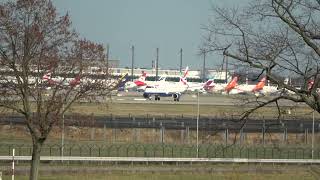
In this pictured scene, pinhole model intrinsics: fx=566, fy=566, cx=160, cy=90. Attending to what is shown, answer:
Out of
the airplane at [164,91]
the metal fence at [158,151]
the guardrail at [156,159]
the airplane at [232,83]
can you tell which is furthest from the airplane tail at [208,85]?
the guardrail at [156,159]

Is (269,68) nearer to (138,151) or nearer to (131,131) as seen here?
(138,151)

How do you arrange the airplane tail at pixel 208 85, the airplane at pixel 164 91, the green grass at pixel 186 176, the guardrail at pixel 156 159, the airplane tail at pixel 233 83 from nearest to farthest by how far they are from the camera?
the airplane tail at pixel 233 83 → the green grass at pixel 186 176 → the guardrail at pixel 156 159 → the airplane at pixel 164 91 → the airplane tail at pixel 208 85

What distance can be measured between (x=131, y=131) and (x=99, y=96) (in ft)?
77.0

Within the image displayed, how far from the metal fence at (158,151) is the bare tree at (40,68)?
13.3 m

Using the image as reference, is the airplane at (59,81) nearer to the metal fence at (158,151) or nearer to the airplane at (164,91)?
the metal fence at (158,151)

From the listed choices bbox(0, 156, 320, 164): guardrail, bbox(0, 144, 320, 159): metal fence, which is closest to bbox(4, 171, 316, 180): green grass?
bbox(0, 156, 320, 164): guardrail

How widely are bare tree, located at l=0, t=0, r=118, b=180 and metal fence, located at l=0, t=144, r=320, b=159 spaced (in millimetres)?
13326

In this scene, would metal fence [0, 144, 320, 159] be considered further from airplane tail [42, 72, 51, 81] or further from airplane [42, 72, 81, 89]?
airplane tail [42, 72, 51, 81]

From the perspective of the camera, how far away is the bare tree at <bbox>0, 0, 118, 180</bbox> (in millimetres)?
22156

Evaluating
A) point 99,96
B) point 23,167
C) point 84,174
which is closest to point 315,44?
point 99,96

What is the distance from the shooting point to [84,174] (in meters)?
30.9

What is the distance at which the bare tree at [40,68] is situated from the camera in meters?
22.2

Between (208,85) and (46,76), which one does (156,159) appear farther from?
(208,85)


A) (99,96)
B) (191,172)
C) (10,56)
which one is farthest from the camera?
(191,172)
